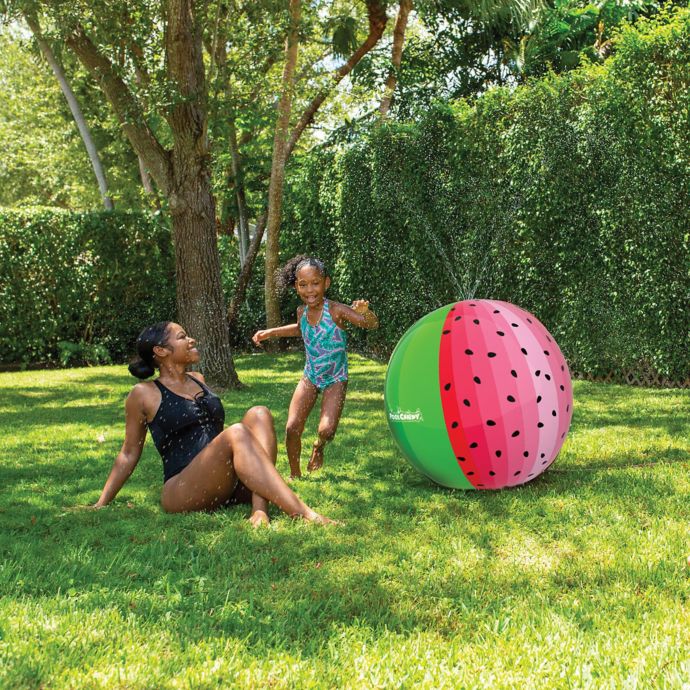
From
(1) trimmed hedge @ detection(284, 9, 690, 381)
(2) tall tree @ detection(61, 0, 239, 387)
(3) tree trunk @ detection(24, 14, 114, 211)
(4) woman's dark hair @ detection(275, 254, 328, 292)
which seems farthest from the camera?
(3) tree trunk @ detection(24, 14, 114, 211)

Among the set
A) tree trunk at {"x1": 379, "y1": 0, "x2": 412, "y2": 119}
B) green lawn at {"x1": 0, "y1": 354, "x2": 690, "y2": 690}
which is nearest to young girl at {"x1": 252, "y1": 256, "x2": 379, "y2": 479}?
green lawn at {"x1": 0, "y1": 354, "x2": 690, "y2": 690}

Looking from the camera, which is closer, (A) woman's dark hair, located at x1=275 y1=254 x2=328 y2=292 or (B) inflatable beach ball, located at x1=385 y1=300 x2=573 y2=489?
(B) inflatable beach ball, located at x1=385 y1=300 x2=573 y2=489

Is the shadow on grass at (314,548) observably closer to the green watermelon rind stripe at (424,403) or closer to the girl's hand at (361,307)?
the green watermelon rind stripe at (424,403)

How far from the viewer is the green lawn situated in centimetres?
271

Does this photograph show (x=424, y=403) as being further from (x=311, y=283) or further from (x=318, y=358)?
(x=311, y=283)

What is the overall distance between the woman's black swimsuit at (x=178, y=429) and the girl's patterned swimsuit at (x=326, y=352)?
126 centimetres

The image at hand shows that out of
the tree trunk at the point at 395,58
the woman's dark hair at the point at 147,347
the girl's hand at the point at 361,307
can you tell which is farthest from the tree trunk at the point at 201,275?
the tree trunk at the point at 395,58

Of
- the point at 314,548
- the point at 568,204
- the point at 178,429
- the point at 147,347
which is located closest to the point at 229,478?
the point at 178,429

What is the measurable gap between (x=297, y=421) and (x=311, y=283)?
1.03 meters

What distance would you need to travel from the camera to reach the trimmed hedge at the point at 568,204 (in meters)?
9.34

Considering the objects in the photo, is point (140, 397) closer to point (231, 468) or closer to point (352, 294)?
point (231, 468)

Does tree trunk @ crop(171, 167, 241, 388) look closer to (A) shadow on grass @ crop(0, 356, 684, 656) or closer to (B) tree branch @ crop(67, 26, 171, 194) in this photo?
(B) tree branch @ crop(67, 26, 171, 194)

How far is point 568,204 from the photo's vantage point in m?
10.2

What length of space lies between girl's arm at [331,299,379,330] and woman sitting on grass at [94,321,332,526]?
97cm
